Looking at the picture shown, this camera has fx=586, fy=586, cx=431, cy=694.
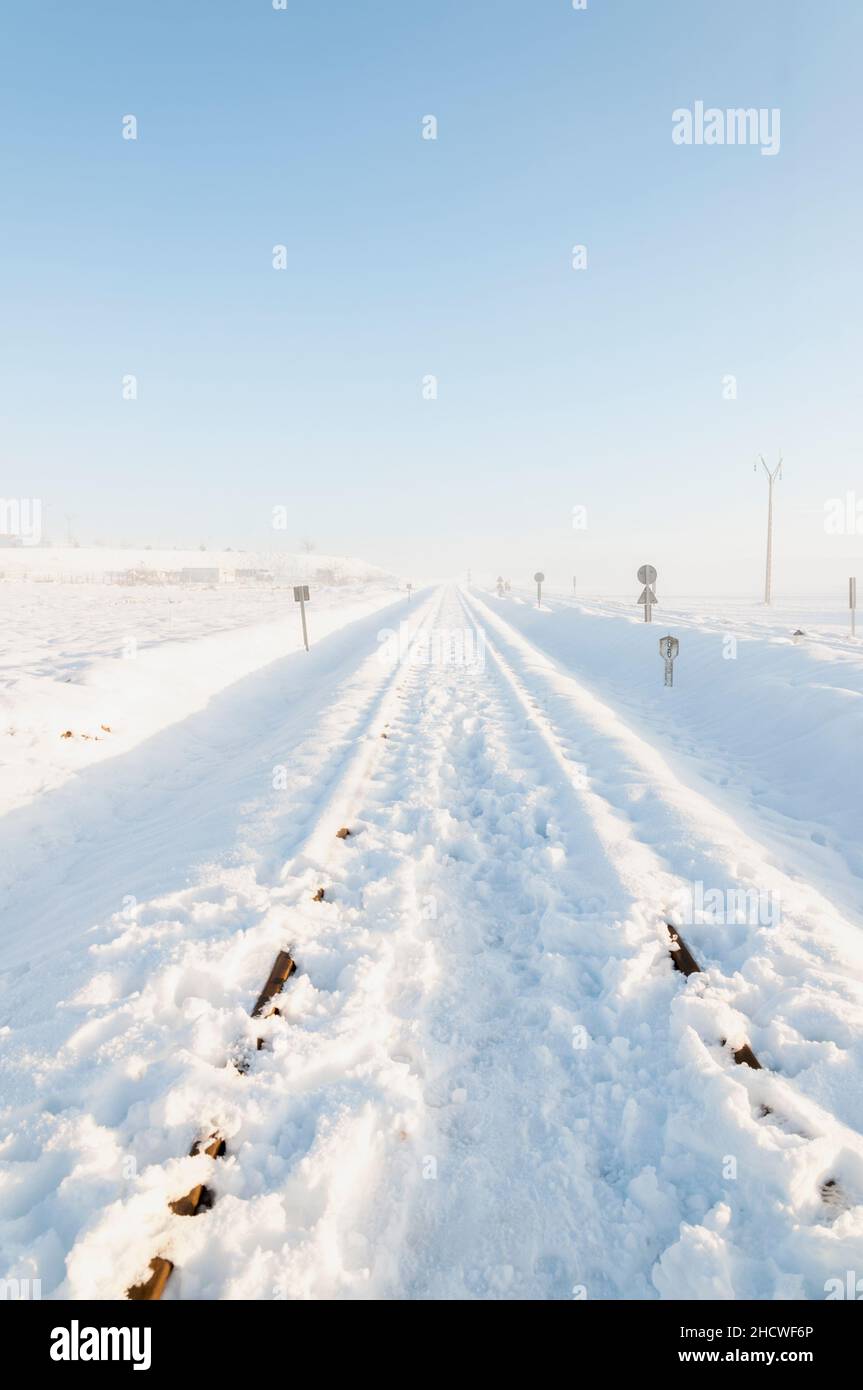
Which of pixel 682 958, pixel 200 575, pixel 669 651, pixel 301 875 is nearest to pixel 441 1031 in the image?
pixel 682 958

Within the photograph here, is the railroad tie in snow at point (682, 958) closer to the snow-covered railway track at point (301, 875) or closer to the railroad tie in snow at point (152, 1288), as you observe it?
the snow-covered railway track at point (301, 875)

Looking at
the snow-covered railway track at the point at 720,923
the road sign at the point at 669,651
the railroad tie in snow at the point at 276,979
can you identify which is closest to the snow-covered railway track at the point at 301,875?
the railroad tie in snow at the point at 276,979

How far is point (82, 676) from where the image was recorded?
420 inches

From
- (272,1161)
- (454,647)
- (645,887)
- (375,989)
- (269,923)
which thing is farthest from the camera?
(454,647)

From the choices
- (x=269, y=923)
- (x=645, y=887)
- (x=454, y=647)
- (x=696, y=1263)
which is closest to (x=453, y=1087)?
(x=696, y=1263)

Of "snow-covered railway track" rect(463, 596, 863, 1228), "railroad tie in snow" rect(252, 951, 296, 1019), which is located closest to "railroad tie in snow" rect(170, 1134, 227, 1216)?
"railroad tie in snow" rect(252, 951, 296, 1019)

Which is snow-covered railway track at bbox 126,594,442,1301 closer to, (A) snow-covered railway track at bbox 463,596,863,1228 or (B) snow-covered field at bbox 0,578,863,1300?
(B) snow-covered field at bbox 0,578,863,1300

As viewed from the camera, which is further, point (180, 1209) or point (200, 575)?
point (200, 575)

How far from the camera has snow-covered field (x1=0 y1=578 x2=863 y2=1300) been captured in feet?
6.37

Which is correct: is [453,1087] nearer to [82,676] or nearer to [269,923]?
[269,923]

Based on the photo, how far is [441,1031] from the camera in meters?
2.91

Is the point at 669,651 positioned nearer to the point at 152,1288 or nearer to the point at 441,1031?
the point at 441,1031

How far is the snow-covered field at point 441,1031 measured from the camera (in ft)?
6.37

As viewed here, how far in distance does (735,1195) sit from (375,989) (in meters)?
1.74
